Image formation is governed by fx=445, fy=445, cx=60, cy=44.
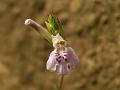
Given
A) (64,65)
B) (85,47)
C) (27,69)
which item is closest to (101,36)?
(85,47)

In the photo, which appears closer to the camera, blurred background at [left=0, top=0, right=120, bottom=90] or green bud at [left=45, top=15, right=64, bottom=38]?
green bud at [left=45, top=15, right=64, bottom=38]

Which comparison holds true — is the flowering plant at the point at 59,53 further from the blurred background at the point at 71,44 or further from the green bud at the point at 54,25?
the blurred background at the point at 71,44

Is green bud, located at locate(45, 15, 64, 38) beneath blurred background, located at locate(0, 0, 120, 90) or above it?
beneath

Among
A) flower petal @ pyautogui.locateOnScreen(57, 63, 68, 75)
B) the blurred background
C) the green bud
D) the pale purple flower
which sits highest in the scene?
the blurred background

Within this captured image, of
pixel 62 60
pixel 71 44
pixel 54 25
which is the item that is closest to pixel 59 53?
pixel 62 60

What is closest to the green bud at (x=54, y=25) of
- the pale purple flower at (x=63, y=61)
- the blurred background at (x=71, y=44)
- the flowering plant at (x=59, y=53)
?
the flowering plant at (x=59, y=53)

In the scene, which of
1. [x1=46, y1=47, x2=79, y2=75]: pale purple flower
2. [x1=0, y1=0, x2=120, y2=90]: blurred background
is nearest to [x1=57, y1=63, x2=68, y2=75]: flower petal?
[x1=46, y1=47, x2=79, y2=75]: pale purple flower

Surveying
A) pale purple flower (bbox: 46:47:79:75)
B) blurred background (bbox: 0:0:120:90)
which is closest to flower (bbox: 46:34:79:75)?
pale purple flower (bbox: 46:47:79:75)

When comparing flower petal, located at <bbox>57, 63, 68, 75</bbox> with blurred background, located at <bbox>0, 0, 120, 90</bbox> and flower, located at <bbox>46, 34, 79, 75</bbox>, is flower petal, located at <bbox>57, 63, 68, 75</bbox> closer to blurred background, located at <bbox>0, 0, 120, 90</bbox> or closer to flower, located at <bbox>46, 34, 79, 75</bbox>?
flower, located at <bbox>46, 34, 79, 75</bbox>
